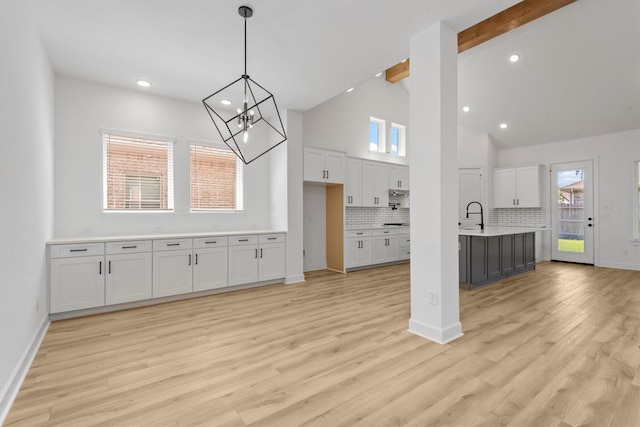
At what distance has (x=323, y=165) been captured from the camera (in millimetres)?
5723

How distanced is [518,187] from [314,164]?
5576mm

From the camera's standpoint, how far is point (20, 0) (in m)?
2.40

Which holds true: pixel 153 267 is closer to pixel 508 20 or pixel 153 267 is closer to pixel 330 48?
pixel 330 48

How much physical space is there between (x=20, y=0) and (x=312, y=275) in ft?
16.4

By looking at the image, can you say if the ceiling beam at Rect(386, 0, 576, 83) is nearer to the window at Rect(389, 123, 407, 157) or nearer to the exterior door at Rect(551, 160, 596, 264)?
the window at Rect(389, 123, 407, 157)

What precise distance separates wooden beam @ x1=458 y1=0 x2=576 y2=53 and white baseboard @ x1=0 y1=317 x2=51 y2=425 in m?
7.06

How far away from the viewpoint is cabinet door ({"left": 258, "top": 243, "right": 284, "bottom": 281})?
488cm

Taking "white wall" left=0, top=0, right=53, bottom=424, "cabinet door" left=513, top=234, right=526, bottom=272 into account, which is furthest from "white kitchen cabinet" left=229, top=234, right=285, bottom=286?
"cabinet door" left=513, top=234, right=526, bottom=272

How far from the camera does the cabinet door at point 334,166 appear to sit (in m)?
5.78

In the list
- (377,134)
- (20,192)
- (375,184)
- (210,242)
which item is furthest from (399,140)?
(20,192)

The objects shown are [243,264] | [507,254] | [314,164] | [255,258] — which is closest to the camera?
[243,264]

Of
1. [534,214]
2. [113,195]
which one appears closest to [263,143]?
[113,195]

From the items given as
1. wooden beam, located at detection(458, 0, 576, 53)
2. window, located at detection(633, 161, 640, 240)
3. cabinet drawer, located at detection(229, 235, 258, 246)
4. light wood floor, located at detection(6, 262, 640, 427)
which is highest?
wooden beam, located at detection(458, 0, 576, 53)

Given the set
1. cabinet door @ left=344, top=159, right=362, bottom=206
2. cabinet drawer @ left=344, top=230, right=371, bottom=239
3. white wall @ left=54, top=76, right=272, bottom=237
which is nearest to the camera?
white wall @ left=54, top=76, right=272, bottom=237
